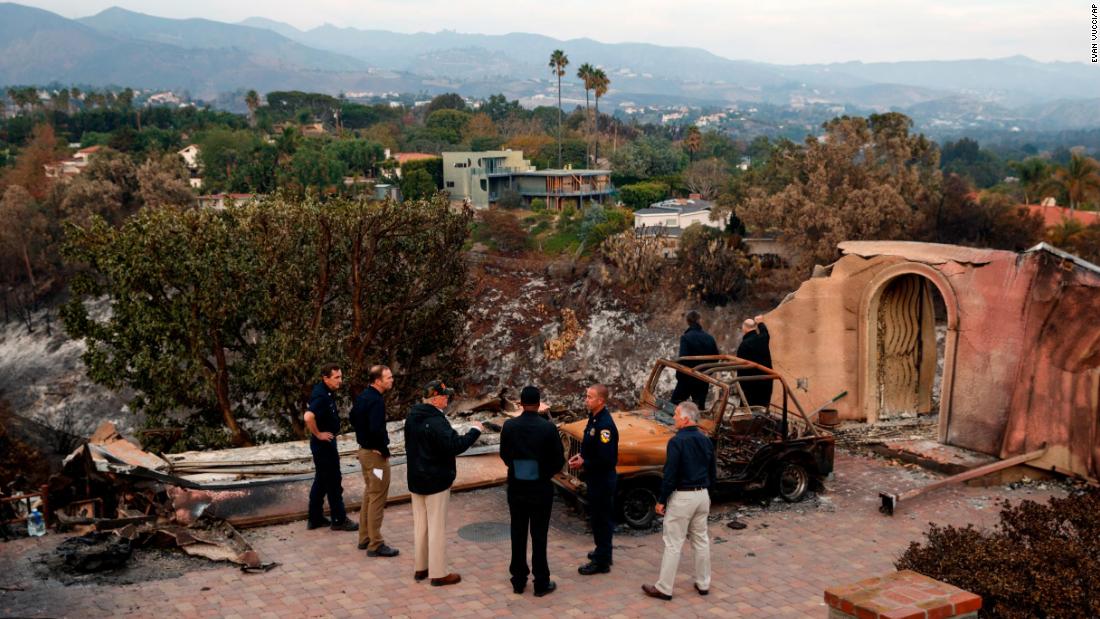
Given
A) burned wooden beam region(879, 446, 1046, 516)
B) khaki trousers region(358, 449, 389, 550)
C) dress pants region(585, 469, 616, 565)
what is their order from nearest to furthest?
dress pants region(585, 469, 616, 565)
khaki trousers region(358, 449, 389, 550)
burned wooden beam region(879, 446, 1046, 516)

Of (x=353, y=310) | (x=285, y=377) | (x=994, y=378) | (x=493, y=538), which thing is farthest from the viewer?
(x=353, y=310)

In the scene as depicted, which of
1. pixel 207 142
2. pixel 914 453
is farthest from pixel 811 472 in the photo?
pixel 207 142

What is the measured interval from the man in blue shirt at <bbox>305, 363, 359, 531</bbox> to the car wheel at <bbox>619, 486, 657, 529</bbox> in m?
2.85

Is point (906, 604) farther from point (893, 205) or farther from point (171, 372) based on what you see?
point (893, 205)

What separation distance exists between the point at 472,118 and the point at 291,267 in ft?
363

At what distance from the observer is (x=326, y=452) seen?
9.60m

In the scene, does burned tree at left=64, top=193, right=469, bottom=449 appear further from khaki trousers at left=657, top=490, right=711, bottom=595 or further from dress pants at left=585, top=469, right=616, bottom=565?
khaki trousers at left=657, top=490, right=711, bottom=595

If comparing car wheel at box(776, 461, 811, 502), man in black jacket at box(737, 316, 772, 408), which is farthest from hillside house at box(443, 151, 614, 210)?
car wheel at box(776, 461, 811, 502)

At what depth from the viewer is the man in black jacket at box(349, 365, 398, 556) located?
352 inches

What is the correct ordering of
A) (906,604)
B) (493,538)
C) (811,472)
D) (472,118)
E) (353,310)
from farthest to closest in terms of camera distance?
(472,118)
(353,310)
(811,472)
(493,538)
(906,604)

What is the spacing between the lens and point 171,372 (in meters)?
19.5

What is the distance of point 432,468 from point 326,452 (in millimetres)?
1860

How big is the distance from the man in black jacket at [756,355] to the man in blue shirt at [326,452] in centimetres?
579

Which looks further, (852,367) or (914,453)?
(852,367)
